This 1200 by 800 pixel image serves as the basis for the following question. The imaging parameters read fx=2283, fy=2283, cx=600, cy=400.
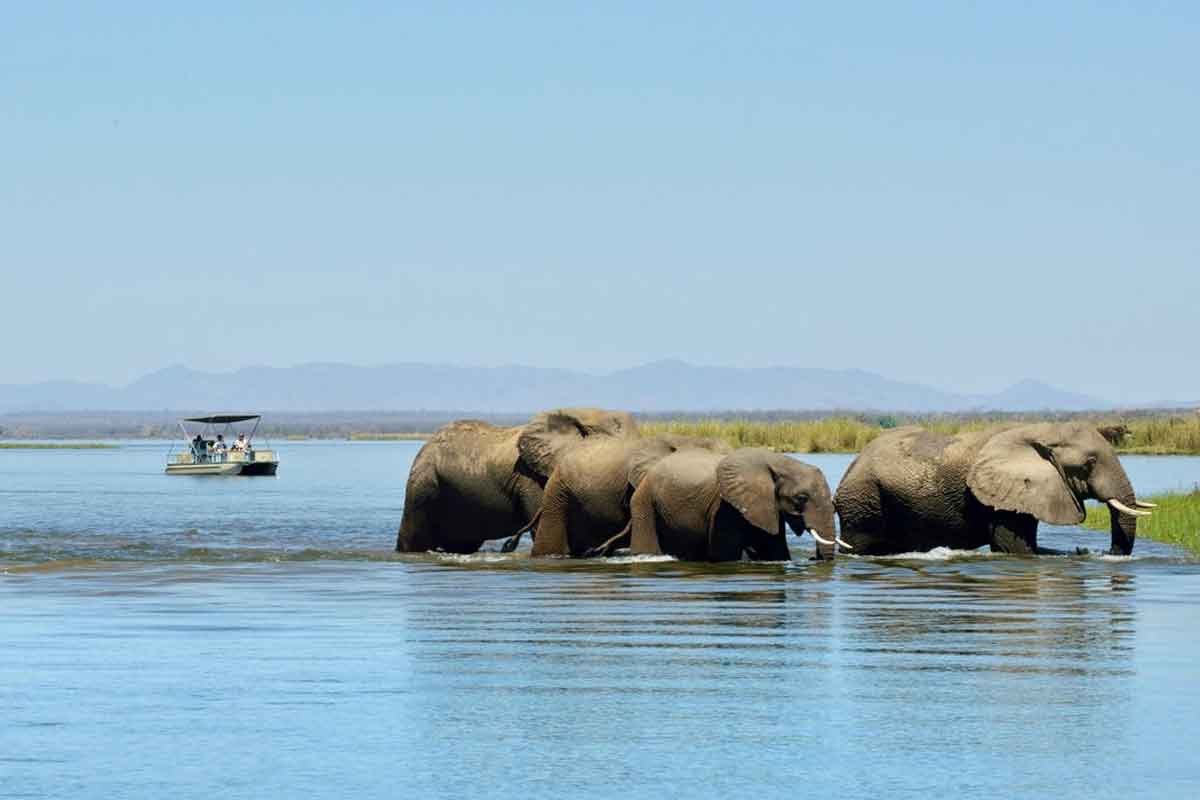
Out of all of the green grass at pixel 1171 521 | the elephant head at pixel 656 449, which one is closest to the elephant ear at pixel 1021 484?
the elephant head at pixel 656 449

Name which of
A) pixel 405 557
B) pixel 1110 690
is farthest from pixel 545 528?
pixel 1110 690

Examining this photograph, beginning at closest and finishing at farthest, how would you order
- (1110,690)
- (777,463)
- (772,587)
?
(1110,690) → (772,587) → (777,463)

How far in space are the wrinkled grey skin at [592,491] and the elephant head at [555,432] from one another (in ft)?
3.68

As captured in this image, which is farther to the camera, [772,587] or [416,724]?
[772,587]

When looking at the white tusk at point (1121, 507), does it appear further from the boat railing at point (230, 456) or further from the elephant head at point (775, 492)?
the boat railing at point (230, 456)

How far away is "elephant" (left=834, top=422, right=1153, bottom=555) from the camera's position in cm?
3047

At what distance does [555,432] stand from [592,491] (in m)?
2.49

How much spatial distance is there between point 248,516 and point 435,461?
19.0 meters

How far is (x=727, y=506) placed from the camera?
28438 mm

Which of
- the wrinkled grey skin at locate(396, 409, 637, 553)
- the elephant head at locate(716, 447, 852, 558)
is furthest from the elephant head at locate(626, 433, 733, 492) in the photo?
the elephant head at locate(716, 447, 852, 558)

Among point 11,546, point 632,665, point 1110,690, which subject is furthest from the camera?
point 11,546

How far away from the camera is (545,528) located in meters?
31.7

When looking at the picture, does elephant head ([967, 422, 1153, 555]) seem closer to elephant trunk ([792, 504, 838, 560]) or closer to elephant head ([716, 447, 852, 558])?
elephant trunk ([792, 504, 838, 560])

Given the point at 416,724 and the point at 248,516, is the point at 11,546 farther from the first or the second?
the point at 416,724
